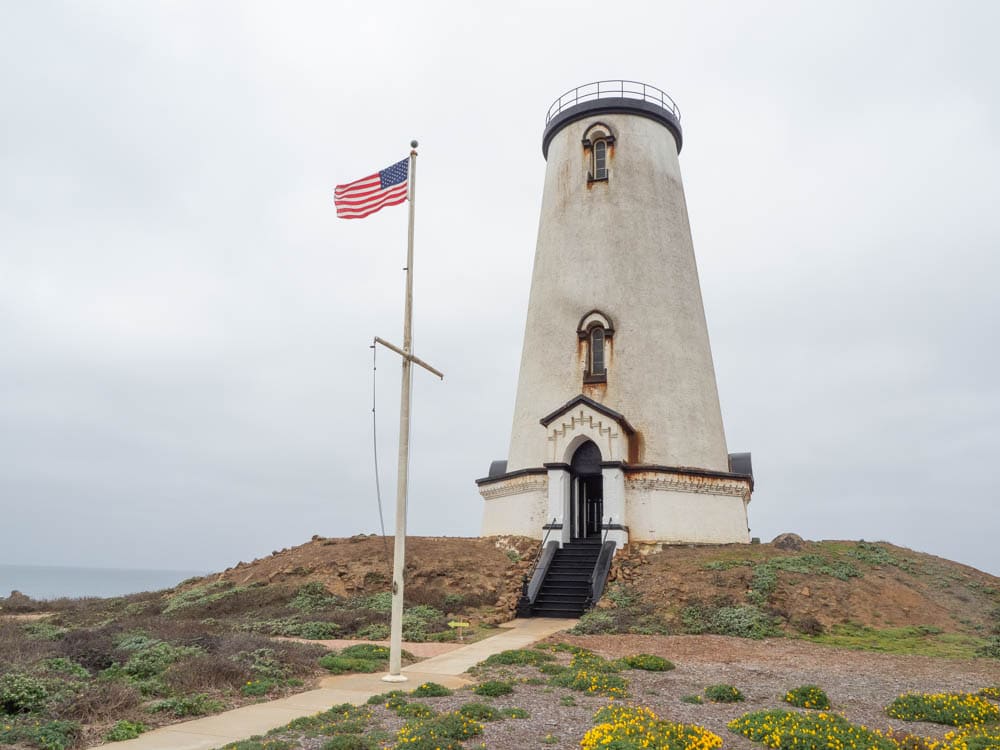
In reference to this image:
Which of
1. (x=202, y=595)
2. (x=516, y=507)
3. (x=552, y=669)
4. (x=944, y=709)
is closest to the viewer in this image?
(x=944, y=709)

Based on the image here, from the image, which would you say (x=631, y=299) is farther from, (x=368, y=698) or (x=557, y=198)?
(x=368, y=698)

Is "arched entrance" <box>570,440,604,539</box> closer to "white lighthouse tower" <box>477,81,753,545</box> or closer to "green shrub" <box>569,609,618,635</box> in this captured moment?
"white lighthouse tower" <box>477,81,753,545</box>

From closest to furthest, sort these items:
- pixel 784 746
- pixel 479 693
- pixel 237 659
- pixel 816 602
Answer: pixel 784 746 < pixel 479 693 < pixel 237 659 < pixel 816 602

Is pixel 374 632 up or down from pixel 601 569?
down

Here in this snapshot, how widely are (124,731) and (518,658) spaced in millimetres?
7111

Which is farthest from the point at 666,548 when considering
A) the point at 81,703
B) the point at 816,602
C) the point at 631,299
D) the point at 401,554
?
the point at 81,703

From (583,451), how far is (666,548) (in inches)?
175

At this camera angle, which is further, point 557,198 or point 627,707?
point 557,198

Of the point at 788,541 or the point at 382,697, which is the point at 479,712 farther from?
the point at 788,541

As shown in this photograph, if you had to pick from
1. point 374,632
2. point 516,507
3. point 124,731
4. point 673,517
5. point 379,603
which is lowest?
point 124,731

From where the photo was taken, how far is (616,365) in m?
27.9

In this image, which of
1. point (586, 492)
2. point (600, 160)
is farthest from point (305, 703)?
point (600, 160)

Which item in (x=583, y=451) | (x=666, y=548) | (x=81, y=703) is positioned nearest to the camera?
(x=81, y=703)

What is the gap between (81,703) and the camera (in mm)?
9742
